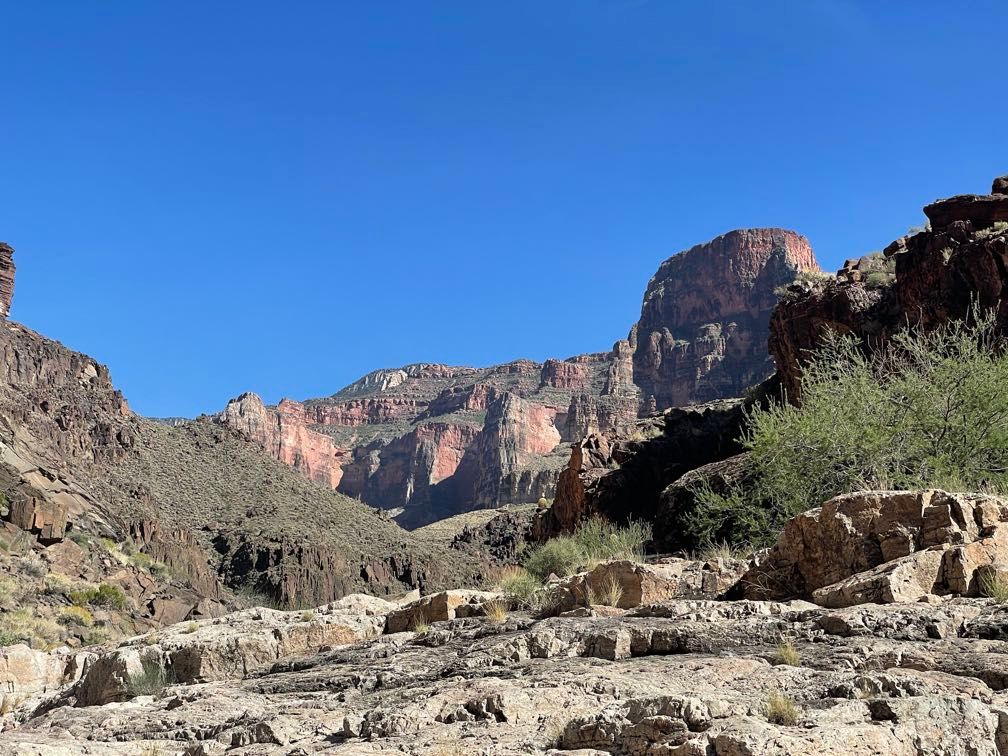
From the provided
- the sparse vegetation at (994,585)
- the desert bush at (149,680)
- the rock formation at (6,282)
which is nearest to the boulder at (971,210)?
the sparse vegetation at (994,585)

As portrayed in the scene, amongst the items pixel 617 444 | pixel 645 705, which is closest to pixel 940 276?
pixel 617 444

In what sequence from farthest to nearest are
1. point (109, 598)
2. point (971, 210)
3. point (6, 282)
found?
1. point (6, 282)
2. point (971, 210)
3. point (109, 598)

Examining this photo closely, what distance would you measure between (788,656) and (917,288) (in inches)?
1432

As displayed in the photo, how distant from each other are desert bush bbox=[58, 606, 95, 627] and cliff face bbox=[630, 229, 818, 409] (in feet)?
425

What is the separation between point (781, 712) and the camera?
6.29 m

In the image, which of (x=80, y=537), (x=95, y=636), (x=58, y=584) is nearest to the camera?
(x=95, y=636)

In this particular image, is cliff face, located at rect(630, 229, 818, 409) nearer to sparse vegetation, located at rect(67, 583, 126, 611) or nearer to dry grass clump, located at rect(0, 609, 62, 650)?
sparse vegetation, located at rect(67, 583, 126, 611)

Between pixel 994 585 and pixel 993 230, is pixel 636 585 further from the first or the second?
pixel 993 230

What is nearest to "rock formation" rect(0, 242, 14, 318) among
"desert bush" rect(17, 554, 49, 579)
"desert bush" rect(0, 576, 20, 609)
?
"desert bush" rect(17, 554, 49, 579)

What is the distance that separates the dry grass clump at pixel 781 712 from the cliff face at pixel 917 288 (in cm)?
2981

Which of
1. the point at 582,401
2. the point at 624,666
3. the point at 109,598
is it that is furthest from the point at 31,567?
the point at 582,401

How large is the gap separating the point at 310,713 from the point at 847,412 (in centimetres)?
1366

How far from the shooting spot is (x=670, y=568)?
1359cm

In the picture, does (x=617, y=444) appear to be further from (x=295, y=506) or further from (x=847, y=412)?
(x=295, y=506)
